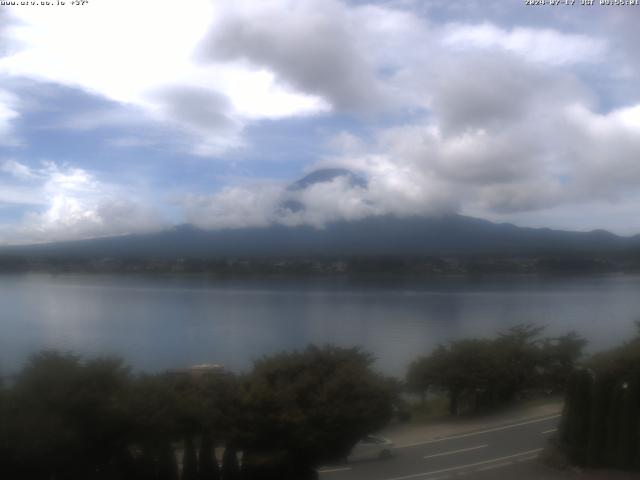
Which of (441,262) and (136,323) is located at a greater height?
(441,262)

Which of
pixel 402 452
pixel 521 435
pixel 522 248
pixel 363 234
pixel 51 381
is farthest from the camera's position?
pixel 363 234

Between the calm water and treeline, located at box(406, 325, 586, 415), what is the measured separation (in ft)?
7.71

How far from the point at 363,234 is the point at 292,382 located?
4363 cm

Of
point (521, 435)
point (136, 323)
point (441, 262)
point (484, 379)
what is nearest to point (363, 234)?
point (441, 262)

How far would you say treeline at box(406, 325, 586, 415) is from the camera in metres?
18.6

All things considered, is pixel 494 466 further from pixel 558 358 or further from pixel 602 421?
pixel 558 358

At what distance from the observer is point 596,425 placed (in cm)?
1125

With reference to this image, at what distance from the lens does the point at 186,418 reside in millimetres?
9961

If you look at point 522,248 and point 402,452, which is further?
point 522,248

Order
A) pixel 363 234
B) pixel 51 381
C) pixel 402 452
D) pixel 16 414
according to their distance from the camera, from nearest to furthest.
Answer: pixel 16 414
pixel 51 381
pixel 402 452
pixel 363 234

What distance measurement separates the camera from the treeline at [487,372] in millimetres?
18609

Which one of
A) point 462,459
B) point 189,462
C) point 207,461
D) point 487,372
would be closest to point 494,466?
point 462,459

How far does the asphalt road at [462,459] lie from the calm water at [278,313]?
6.16 metres

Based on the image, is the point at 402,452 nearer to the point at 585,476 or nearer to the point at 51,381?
the point at 585,476
